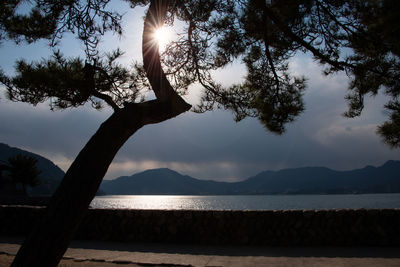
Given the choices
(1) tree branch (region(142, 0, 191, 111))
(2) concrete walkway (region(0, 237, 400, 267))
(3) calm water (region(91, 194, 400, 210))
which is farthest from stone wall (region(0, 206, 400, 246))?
(3) calm water (region(91, 194, 400, 210))

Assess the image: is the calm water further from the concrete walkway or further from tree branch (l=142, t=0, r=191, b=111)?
tree branch (l=142, t=0, r=191, b=111)

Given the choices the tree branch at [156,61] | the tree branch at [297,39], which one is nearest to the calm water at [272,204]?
the tree branch at [297,39]

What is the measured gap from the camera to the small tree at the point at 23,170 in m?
29.4

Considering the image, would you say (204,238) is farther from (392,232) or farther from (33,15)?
(33,15)

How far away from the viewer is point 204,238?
5.52m

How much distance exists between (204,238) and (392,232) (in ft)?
10.2

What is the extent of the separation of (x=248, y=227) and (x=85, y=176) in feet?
12.3

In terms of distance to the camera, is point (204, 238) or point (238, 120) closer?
point (238, 120)

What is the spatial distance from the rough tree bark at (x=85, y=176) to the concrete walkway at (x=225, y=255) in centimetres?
180

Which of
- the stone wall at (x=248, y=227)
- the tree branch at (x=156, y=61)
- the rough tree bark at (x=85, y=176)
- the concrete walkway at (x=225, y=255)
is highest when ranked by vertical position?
the tree branch at (x=156, y=61)

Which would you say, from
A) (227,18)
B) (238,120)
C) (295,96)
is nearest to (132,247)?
(238,120)

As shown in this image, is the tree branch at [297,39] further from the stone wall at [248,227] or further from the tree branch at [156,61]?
the stone wall at [248,227]

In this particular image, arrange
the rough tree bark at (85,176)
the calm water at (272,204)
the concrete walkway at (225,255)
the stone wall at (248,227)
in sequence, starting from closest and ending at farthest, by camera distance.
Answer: the rough tree bark at (85,176)
the concrete walkway at (225,255)
the stone wall at (248,227)
the calm water at (272,204)

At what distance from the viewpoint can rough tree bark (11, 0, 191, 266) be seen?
2.20 m
